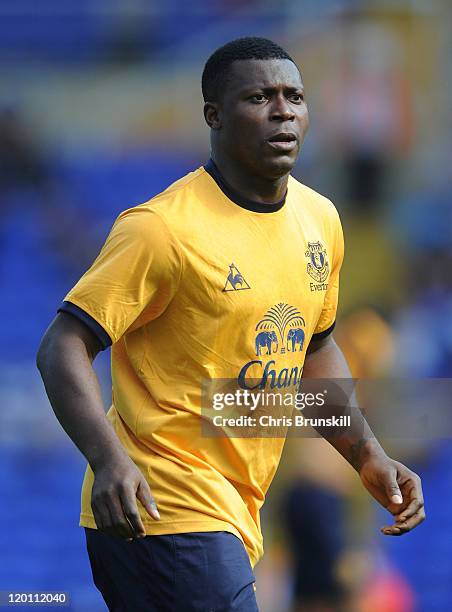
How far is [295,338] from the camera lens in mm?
3799

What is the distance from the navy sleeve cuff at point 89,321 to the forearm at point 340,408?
0.94 m

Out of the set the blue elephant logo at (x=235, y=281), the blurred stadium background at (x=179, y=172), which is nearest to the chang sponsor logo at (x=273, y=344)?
the blue elephant logo at (x=235, y=281)

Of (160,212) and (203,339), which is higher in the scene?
(160,212)

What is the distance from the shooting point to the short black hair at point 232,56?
3.76 m

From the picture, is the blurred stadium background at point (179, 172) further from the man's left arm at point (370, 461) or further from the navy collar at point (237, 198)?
the navy collar at point (237, 198)

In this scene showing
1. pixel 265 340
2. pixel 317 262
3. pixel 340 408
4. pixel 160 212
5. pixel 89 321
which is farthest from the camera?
pixel 340 408

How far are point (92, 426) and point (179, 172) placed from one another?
22.9 feet

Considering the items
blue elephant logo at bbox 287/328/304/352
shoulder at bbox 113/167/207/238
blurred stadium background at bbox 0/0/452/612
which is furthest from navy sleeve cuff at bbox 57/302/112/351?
blurred stadium background at bbox 0/0/452/612

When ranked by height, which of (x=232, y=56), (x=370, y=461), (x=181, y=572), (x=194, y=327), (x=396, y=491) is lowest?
(x=181, y=572)

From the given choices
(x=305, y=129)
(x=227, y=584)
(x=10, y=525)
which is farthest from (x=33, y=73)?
(x=227, y=584)

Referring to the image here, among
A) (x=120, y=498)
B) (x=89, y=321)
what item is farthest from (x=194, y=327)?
(x=120, y=498)

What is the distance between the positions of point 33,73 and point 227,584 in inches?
307

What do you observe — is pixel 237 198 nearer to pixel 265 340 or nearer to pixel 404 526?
pixel 265 340

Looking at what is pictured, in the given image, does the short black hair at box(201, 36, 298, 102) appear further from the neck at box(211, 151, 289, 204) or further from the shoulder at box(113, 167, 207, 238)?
the shoulder at box(113, 167, 207, 238)
